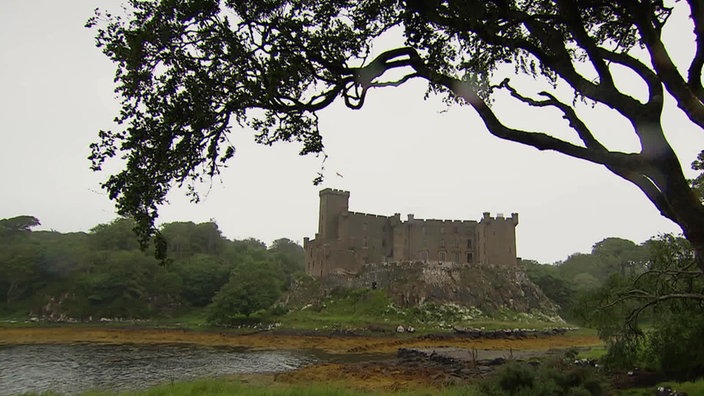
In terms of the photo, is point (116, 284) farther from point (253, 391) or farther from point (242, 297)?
point (253, 391)

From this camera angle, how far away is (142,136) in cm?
916

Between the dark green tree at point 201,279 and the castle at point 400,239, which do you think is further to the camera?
the dark green tree at point 201,279

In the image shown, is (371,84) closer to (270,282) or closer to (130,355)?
(130,355)

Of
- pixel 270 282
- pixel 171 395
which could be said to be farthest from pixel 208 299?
pixel 171 395

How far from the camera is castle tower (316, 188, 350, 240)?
205 feet

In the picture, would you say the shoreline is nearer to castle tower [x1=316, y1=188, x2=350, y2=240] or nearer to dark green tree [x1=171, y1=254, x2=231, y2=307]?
castle tower [x1=316, y1=188, x2=350, y2=240]

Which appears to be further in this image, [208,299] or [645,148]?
[208,299]

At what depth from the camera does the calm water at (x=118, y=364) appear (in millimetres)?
23953

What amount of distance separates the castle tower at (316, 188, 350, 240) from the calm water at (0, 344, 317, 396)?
25859 mm

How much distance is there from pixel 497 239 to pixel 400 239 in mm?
11822

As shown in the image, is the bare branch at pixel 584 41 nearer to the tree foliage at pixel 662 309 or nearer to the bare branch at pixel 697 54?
the bare branch at pixel 697 54

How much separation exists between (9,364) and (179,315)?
116 ft

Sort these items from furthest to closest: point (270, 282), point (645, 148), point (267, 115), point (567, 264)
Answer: point (567, 264) → point (270, 282) → point (267, 115) → point (645, 148)

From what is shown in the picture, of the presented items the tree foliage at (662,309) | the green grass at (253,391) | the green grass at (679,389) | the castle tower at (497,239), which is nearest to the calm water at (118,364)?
the green grass at (253,391)
